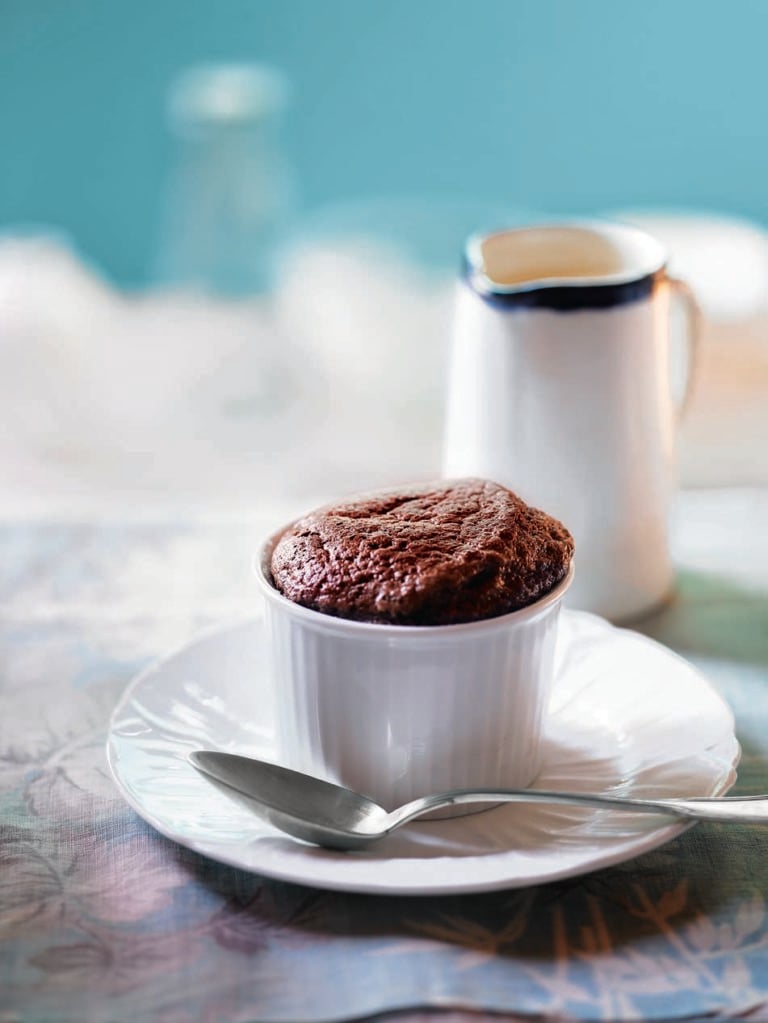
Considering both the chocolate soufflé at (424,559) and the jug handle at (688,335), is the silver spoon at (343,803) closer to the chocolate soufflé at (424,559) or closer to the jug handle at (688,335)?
the chocolate soufflé at (424,559)

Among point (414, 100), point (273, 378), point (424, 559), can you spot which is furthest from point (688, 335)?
point (414, 100)

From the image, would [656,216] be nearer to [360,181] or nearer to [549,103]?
[549,103]

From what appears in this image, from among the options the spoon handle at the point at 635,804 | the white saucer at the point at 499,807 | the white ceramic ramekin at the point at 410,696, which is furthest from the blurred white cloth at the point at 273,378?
the spoon handle at the point at 635,804

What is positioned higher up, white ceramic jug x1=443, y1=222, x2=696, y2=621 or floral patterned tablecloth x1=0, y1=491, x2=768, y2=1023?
white ceramic jug x1=443, y1=222, x2=696, y2=621

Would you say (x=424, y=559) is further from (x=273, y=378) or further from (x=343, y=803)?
(x=273, y=378)

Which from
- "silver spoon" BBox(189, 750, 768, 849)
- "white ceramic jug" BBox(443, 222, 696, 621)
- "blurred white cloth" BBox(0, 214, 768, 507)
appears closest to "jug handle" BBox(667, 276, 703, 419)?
"white ceramic jug" BBox(443, 222, 696, 621)

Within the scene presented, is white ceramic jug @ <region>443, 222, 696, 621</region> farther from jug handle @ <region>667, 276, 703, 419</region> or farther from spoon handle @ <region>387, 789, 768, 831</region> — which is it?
spoon handle @ <region>387, 789, 768, 831</region>
